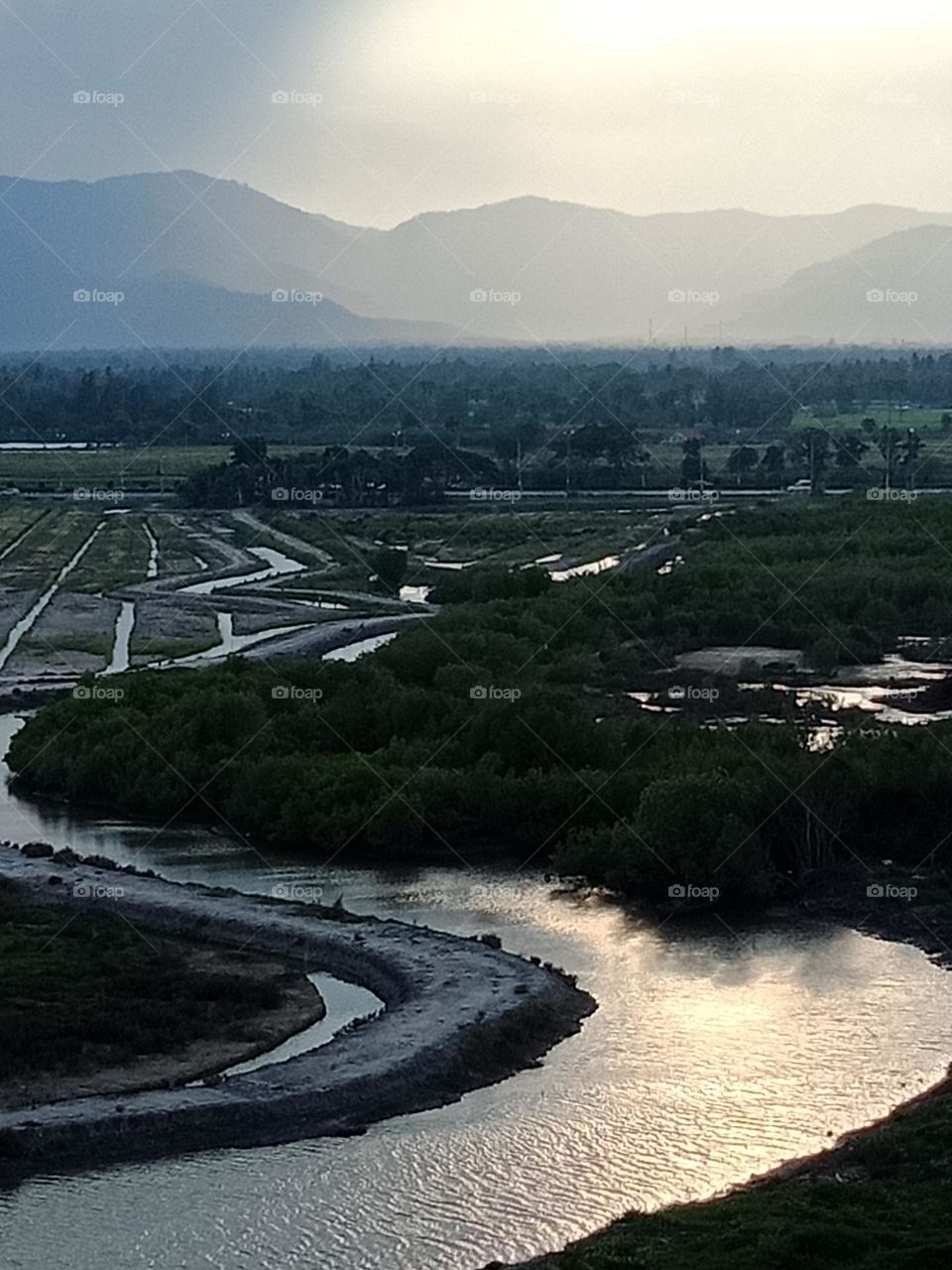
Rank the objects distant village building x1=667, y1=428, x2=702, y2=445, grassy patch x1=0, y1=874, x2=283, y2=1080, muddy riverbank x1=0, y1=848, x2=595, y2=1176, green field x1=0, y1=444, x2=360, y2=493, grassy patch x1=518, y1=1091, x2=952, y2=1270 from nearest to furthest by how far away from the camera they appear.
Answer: grassy patch x1=518, y1=1091, x2=952, y2=1270 < muddy riverbank x1=0, y1=848, x2=595, y2=1176 < grassy patch x1=0, y1=874, x2=283, y2=1080 < green field x1=0, y1=444, x2=360, y2=493 < distant village building x1=667, y1=428, x2=702, y2=445

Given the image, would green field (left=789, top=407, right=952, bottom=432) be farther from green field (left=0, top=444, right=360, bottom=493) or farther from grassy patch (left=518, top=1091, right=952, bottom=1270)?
grassy patch (left=518, top=1091, right=952, bottom=1270)

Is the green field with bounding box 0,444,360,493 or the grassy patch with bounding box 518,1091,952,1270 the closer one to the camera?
the grassy patch with bounding box 518,1091,952,1270

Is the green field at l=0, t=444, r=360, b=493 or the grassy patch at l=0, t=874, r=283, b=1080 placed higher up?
the green field at l=0, t=444, r=360, b=493

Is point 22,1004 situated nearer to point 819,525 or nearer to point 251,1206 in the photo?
point 251,1206

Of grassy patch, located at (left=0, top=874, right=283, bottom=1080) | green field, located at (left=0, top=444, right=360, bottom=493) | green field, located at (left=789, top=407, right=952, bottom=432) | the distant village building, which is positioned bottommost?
grassy patch, located at (left=0, top=874, right=283, bottom=1080)

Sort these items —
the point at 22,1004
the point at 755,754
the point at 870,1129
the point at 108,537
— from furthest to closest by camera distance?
the point at 108,537, the point at 755,754, the point at 22,1004, the point at 870,1129

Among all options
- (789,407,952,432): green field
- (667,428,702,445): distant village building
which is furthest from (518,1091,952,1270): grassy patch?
(789,407,952,432): green field

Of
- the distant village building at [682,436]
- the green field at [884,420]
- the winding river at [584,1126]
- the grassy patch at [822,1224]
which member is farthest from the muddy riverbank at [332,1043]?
the green field at [884,420]

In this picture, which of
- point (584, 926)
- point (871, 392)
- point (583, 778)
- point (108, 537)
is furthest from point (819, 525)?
point (871, 392)
